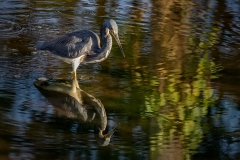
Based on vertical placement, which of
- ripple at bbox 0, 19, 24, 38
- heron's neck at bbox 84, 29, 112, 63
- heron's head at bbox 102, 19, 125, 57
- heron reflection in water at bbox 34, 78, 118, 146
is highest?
heron's head at bbox 102, 19, 125, 57

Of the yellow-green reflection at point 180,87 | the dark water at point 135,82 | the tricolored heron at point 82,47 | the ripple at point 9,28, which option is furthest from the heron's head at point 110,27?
the ripple at point 9,28

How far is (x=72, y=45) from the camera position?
8453mm

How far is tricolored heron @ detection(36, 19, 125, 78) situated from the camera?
27.7 ft

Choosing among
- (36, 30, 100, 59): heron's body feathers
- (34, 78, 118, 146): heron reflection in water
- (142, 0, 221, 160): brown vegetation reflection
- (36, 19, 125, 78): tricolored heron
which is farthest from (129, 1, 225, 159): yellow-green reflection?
(36, 30, 100, 59): heron's body feathers

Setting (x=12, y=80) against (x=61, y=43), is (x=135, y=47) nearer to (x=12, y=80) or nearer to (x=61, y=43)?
(x=61, y=43)

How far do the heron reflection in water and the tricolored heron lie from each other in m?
0.35

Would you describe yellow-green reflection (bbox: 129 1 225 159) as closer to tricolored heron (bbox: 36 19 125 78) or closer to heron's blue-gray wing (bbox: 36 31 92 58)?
tricolored heron (bbox: 36 19 125 78)

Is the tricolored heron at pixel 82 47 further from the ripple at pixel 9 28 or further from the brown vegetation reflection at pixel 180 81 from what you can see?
the ripple at pixel 9 28

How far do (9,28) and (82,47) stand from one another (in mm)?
2857

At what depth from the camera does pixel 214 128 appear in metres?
7.13

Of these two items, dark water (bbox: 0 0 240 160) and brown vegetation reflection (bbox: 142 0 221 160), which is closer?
dark water (bbox: 0 0 240 160)

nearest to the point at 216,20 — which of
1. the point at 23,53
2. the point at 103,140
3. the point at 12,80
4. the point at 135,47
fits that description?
the point at 135,47

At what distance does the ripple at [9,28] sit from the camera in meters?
10.5

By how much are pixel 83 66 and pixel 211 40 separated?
2738mm
